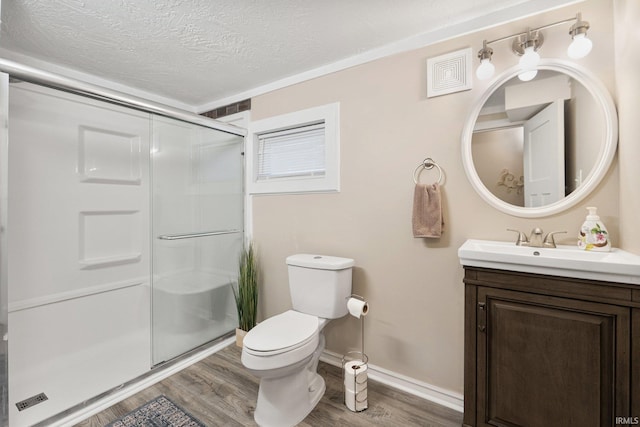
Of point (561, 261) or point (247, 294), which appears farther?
point (247, 294)

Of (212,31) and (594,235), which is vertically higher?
(212,31)

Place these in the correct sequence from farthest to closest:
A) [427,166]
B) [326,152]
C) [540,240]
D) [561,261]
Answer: [326,152] → [427,166] → [540,240] → [561,261]

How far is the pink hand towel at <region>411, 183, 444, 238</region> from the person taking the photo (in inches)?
65.7

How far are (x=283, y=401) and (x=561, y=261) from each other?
1.47 metres

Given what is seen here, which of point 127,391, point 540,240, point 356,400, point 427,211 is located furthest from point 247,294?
point 540,240

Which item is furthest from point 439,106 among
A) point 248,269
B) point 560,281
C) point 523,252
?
point 248,269

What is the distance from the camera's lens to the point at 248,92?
8.43 feet

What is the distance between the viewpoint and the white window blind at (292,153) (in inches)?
88.6

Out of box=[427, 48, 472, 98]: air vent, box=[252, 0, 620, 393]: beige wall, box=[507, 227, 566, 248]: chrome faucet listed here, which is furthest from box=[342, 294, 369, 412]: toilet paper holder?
box=[427, 48, 472, 98]: air vent

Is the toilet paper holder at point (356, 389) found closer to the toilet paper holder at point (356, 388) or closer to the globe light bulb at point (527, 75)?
the toilet paper holder at point (356, 388)

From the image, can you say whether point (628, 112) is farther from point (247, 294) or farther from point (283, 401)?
point (247, 294)

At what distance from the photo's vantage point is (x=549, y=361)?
3.88ft

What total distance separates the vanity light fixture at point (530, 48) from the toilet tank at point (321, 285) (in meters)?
1.37

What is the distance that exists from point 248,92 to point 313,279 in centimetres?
176
